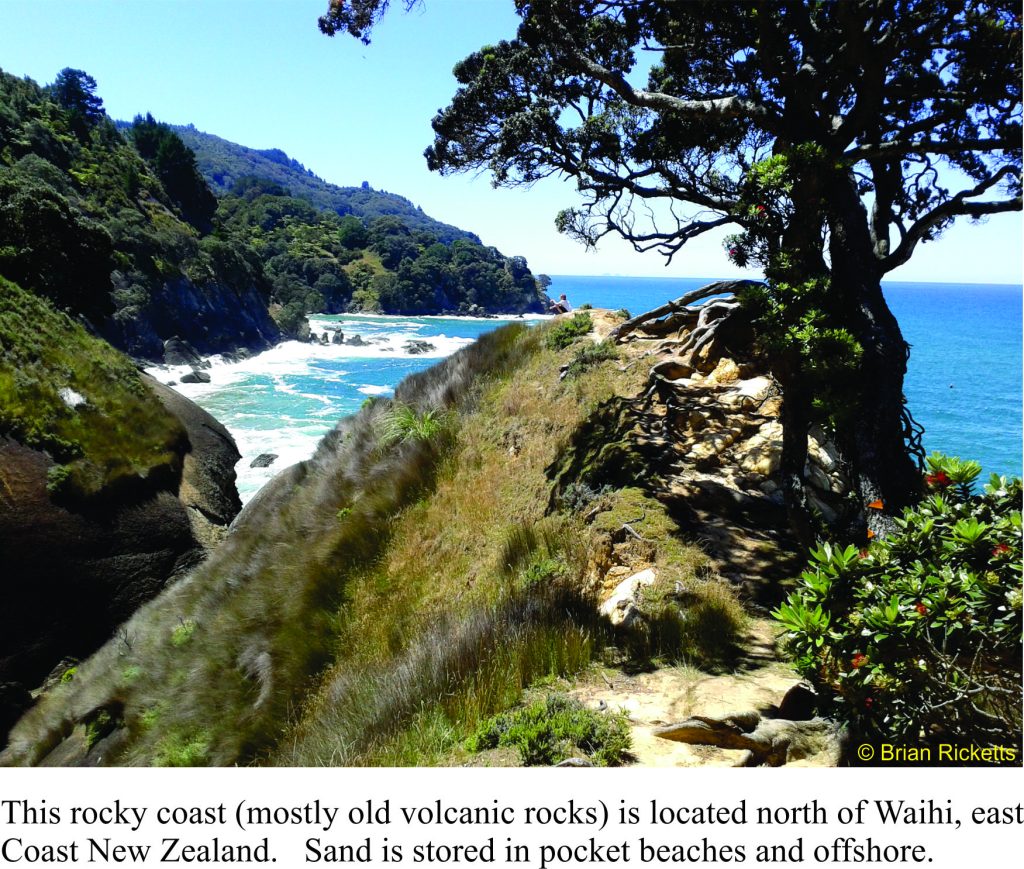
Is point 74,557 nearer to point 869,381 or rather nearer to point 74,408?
point 74,408

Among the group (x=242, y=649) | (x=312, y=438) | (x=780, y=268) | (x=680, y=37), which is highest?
(x=680, y=37)

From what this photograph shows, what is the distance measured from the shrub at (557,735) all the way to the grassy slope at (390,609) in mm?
284

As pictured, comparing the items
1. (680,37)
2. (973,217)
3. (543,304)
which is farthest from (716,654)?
(543,304)

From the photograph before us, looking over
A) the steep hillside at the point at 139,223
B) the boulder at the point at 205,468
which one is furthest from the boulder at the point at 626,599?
the steep hillside at the point at 139,223

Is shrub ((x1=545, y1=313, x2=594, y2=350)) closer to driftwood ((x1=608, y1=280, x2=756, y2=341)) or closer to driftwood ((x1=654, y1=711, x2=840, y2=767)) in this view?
driftwood ((x1=608, y1=280, x2=756, y2=341))

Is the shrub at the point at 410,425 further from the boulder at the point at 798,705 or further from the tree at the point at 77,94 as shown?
the tree at the point at 77,94

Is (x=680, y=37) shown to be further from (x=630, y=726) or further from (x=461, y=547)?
(x=630, y=726)

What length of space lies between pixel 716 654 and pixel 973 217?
546 centimetres

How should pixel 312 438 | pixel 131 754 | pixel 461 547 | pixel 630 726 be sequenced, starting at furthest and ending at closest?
pixel 312 438 < pixel 461 547 < pixel 131 754 < pixel 630 726

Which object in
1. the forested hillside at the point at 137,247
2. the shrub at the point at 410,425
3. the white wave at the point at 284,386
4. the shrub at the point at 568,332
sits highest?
the forested hillside at the point at 137,247

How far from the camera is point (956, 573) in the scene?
2867 mm

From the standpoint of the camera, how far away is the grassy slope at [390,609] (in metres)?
4.86

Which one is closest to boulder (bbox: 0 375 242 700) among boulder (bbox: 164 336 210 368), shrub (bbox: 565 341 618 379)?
shrub (bbox: 565 341 618 379)

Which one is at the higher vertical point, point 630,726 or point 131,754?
point 630,726
